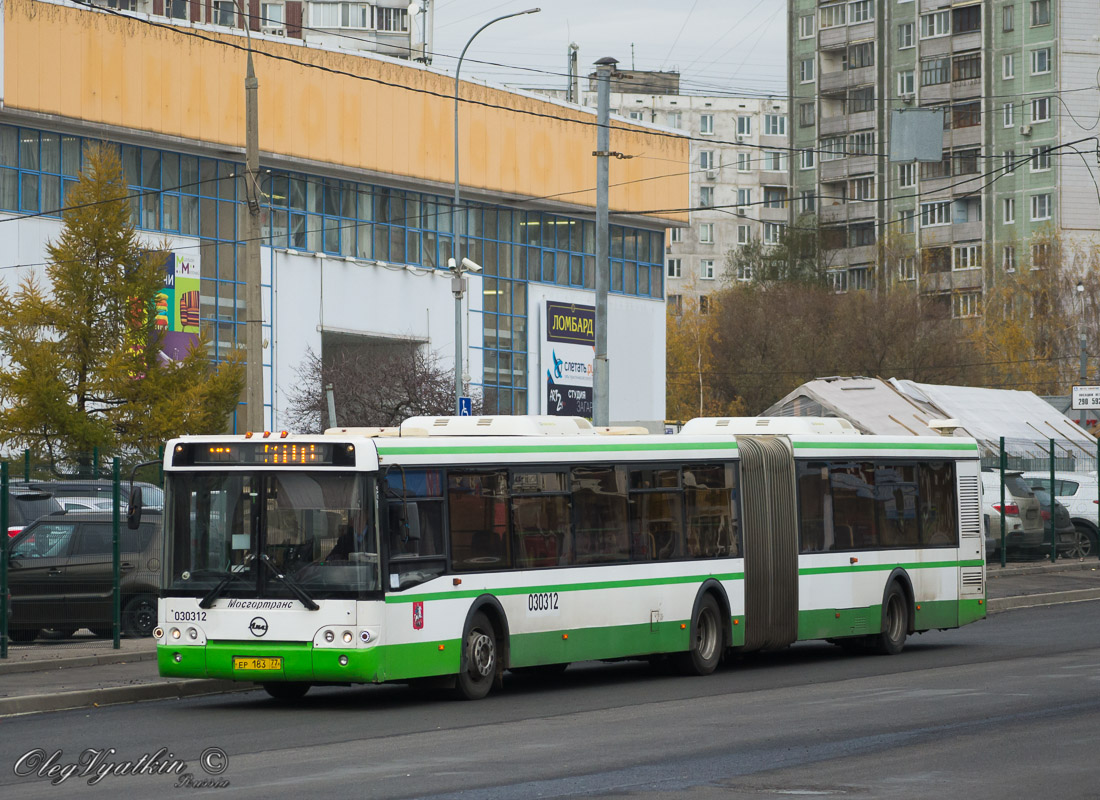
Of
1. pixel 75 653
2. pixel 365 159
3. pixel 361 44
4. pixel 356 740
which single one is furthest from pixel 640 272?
pixel 356 740

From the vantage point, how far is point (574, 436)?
1758cm

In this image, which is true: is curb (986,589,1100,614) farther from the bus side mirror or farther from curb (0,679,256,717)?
the bus side mirror

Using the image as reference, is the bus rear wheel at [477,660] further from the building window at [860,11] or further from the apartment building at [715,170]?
the apartment building at [715,170]

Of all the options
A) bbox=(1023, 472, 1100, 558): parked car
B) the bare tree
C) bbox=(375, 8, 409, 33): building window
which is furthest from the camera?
bbox=(375, 8, 409, 33): building window

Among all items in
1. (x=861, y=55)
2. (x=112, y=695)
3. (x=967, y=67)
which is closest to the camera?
(x=112, y=695)

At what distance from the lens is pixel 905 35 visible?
354 feet

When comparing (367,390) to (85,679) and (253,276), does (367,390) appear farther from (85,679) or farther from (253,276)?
(85,679)

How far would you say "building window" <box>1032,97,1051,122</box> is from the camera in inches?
3878

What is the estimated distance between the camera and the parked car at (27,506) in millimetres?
21562

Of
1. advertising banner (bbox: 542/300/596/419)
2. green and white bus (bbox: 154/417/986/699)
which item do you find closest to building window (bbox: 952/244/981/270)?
advertising banner (bbox: 542/300/596/419)

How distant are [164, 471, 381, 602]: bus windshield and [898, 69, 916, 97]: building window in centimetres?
9615

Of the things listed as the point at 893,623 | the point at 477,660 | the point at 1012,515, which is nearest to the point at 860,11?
the point at 1012,515

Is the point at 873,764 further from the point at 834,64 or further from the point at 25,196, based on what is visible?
the point at 834,64

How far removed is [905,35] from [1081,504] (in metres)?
76.3
